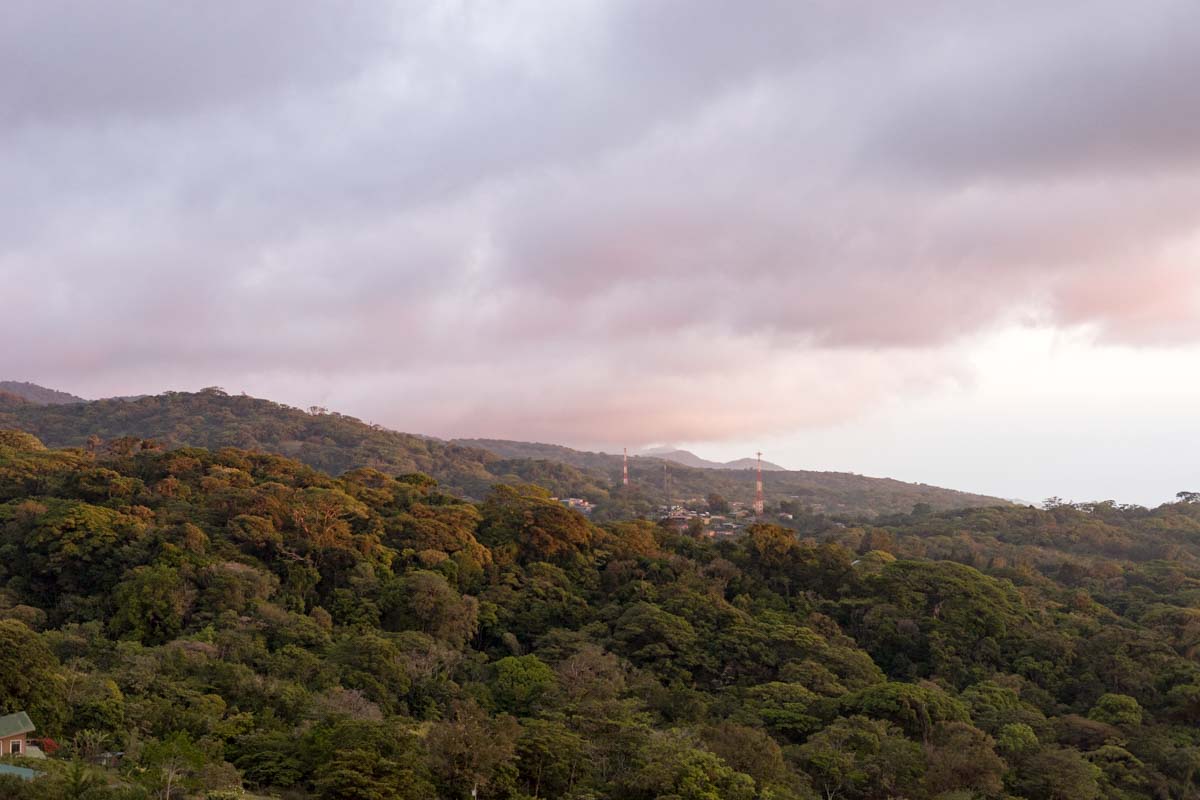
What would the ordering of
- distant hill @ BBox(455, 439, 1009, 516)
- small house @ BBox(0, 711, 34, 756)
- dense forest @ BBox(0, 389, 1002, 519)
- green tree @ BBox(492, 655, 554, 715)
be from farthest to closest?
1. distant hill @ BBox(455, 439, 1009, 516)
2. dense forest @ BBox(0, 389, 1002, 519)
3. green tree @ BBox(492, 655, 554, 715)
4. small house @ BBox(0, 711, 34, 756)

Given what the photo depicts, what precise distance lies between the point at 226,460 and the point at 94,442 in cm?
1839

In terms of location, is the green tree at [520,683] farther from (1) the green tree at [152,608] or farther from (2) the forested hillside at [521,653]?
(1) the green tree at [152,608]

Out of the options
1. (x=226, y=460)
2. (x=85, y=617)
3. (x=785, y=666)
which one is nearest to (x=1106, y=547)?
(x=785, y=666)

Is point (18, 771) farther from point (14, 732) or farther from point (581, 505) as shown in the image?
point (581, 505)

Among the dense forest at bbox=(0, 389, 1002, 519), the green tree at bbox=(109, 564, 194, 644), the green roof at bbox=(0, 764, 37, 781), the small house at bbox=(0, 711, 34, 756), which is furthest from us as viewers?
the dense forest at bbox=(0, 389, 1002, 519)

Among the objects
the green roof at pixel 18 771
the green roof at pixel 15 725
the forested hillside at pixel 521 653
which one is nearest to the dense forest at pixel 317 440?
the forested hillside at pixel 521 653

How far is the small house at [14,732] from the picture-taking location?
71.1ft

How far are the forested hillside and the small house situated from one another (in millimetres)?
1233

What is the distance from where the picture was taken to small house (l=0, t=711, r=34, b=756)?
21672 mm

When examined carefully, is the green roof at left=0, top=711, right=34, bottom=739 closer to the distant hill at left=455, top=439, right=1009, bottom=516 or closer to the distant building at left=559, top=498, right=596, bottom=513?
the distant building at left=559, top=498, right=596, bottom=513

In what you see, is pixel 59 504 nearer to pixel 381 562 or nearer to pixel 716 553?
pixel 381 562

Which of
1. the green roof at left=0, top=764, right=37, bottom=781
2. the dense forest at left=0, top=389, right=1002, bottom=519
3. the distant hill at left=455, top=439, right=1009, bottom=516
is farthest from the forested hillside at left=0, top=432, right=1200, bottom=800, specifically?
the distant hill at left=455, top=439, right=1009, bottom=516

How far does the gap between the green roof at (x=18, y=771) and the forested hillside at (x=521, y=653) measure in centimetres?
30

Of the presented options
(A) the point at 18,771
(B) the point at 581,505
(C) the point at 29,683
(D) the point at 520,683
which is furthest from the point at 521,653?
(B) the point at 581,505
